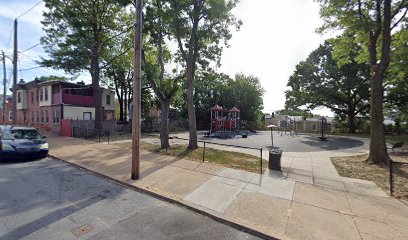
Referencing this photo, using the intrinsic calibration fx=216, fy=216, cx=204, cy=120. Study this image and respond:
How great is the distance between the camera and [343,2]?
34.1 ft

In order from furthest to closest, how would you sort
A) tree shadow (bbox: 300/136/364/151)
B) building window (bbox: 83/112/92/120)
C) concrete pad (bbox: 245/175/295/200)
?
building window (bbox: 83/112/92/120) < tree shadow (bbox: 300/136/364/151) < concrete pad (bbox: 245/175/295/200)

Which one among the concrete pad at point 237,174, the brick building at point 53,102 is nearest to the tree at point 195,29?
the concrete pad at point 237,174

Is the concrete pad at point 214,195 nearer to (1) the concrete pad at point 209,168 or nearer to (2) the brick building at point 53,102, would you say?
(1) the concrete pad at point 209,168

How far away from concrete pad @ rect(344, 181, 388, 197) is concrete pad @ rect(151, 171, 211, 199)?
4.38 m

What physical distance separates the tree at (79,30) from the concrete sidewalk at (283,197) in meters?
13.8

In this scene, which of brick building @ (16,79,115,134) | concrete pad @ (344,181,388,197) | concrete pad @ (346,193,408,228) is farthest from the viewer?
brick building @ (16,79,115,134)

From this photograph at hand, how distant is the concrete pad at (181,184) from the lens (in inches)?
230

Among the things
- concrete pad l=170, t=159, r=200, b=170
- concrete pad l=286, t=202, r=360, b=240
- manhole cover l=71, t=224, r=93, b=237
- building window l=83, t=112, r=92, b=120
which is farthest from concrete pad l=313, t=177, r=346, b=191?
building window l=83, t=112, r=92, b=120

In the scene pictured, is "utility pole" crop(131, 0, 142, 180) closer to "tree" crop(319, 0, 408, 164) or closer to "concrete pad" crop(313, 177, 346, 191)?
"concrete pad" crop(313, 177, 346, 191)

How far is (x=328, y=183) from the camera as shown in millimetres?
6938

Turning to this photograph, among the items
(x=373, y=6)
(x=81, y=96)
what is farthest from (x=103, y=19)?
(x=373, y=6)

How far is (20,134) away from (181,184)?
29.4 feet

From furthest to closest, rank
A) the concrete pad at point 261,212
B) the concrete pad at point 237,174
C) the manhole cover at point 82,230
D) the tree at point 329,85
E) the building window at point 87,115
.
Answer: the tree at point 329,85 → the building window at point 87,115 → the concrete pad at point 237,174 → the concrete pad at point 261,212 → the manhole cover at point 82,230

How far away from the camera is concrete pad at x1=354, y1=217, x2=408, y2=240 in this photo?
12.5 feet
